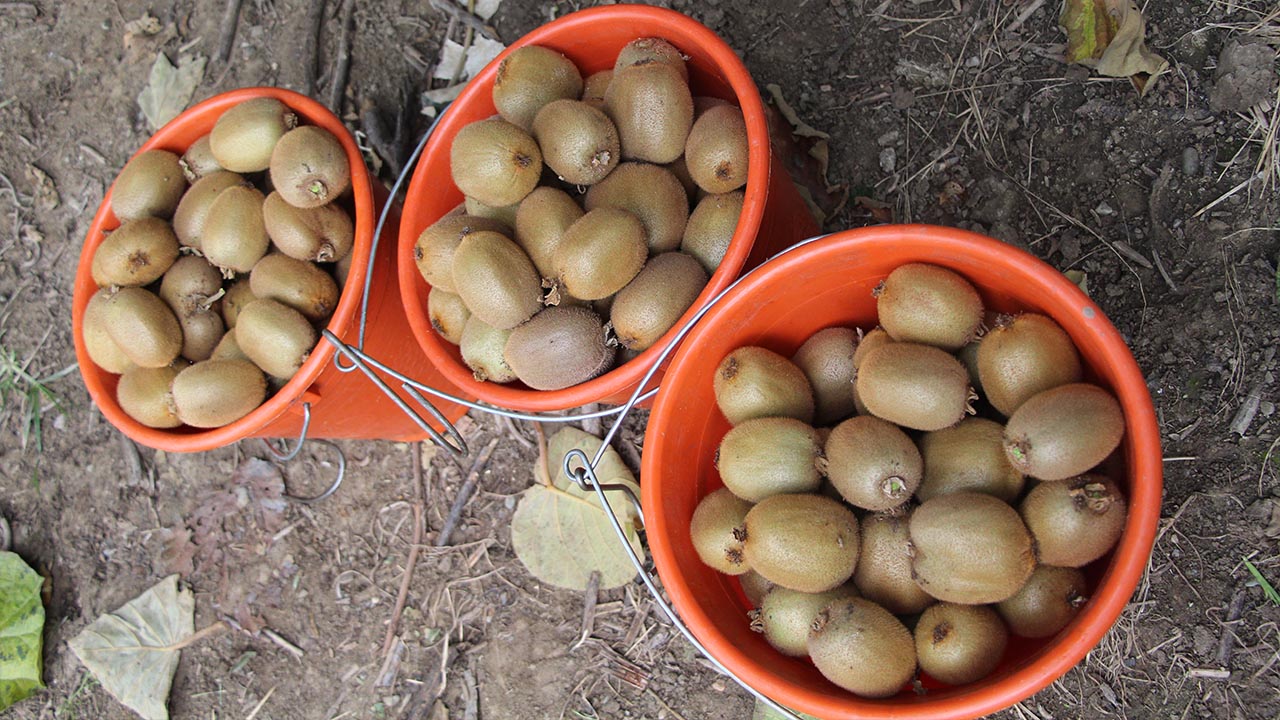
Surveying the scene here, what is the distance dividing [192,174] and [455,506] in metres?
1.72

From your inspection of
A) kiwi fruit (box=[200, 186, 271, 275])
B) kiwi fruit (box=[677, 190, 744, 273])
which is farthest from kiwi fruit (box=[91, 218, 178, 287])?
kiwi fruit (box=[677, 190, 744, 273])

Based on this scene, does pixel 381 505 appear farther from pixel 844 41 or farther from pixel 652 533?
pixel 844 41

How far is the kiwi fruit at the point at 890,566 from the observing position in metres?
2.40

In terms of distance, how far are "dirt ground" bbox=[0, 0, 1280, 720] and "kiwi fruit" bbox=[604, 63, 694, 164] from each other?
0.98 m

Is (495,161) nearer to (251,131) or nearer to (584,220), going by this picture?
(584,220)

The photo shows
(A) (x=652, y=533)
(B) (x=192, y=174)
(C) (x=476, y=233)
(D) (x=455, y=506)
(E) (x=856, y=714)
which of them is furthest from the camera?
(D) (x=455, y=506)

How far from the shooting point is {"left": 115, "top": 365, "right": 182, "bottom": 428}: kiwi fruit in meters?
3.26

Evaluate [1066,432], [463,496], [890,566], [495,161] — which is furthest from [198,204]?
[1066,432]

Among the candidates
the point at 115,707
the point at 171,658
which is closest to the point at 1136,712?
the point at 171,658

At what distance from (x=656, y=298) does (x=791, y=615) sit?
3.27 ft

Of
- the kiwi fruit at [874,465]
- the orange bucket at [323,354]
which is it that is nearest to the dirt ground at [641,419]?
the orange bucket at [323,354]

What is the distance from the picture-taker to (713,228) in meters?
2.75

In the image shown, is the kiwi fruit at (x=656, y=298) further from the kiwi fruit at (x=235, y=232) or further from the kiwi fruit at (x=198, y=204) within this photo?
the kiwi fruit at (x=198, y=204)

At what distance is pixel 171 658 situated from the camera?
393 centimetres
